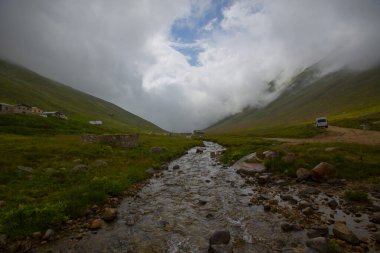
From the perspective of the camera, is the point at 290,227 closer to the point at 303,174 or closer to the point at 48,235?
the point at 303,174

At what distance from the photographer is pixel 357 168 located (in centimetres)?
2275

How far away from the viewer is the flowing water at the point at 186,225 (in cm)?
1244

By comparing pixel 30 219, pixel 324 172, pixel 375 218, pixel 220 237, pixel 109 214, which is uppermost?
pixel 324 172

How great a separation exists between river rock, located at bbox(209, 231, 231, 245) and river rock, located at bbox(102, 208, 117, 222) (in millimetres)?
6696

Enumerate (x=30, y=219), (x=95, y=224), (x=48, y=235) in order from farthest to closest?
1. (x=95, y=224)
2. (x=30, y=219)
3. (x=48, y=235)

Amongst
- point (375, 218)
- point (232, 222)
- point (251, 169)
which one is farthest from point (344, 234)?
point (251, 169)

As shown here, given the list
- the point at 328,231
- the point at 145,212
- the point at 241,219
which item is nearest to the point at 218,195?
the point at 241,219

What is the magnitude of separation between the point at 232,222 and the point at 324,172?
40.3 ft

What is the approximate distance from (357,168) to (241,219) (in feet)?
48.0

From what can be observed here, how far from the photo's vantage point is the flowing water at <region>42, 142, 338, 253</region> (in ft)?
40.8

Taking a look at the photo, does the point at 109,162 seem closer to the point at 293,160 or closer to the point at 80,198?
the point at 80,198

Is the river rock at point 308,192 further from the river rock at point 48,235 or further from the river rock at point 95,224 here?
the river rock at point 48,235

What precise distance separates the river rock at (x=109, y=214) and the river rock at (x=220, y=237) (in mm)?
6696

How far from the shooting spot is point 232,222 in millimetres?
15117
